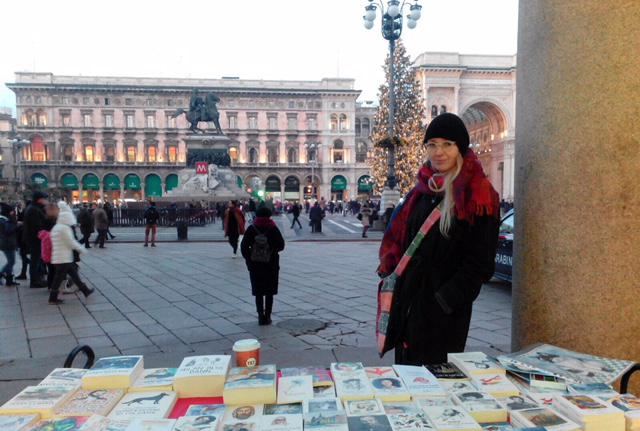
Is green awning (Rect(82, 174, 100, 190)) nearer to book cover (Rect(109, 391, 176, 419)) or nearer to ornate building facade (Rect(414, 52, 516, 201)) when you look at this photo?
ornate building facade (Rect(414, 52, 516, 201))

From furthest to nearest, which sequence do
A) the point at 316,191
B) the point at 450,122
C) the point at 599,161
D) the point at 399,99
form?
the point at 316,191
the point at 399,99
the point at 450,122
the point at 599,161

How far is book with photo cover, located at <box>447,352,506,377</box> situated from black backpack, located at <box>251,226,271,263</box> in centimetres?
355

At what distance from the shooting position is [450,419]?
4.47 ft

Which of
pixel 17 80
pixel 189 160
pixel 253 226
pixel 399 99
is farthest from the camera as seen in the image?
pixel 17 80

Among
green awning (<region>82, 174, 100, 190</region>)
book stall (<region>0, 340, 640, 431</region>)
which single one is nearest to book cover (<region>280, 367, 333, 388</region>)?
book stall (<region>0, 340, 640, 431</region>)

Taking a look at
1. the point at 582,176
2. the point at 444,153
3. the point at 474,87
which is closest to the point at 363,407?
the point at 444,153

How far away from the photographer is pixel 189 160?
29.9 m

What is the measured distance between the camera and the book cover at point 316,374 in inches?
65.2

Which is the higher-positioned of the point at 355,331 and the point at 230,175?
the point at 230,175

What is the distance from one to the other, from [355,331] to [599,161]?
3465 millimetres

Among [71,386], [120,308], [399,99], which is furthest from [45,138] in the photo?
[71,386]

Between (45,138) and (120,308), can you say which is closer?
(120,308)

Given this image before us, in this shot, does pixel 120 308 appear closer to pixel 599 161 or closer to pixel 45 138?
pixel 599 161

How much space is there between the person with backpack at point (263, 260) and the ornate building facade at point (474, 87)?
42.4 m
